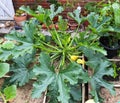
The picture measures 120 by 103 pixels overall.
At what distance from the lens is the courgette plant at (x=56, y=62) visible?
288cm

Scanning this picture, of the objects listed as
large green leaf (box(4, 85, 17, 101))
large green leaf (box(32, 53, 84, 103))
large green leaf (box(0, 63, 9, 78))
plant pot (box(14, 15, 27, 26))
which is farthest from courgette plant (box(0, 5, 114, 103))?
plant pot (box(14, 15, 27, 26))

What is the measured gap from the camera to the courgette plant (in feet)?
9.43

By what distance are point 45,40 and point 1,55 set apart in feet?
2.50

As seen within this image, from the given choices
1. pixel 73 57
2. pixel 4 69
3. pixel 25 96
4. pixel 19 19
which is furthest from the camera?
pixel 19 19

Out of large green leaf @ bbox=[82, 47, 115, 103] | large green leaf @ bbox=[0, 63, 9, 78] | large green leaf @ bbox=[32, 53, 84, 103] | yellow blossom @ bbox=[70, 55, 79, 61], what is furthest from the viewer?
yellow blossom @ bbox=[70, 55, 79, 61]

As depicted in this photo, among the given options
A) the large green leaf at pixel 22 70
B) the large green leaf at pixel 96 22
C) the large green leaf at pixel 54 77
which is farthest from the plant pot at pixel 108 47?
the large green leaf at pixel 22 70

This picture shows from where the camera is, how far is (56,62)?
11.9 ft

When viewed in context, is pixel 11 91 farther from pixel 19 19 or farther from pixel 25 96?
pixel 19 19

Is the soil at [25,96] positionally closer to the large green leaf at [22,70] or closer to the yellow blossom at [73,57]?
the large green leaf at [22,70]

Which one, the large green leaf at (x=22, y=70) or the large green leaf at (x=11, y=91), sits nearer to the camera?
the large green leaf at (x=11, y=91)

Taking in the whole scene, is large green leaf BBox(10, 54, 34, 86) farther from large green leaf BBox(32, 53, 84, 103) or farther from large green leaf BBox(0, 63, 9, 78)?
large green leaf BBox(32, 53, 84, 103)

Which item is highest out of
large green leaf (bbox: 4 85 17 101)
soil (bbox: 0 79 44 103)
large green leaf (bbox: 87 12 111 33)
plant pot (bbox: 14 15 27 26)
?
plant pot (bbox: 14 15 27 26)

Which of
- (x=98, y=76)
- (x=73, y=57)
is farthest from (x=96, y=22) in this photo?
(x=98, y=76)

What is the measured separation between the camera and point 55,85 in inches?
115
